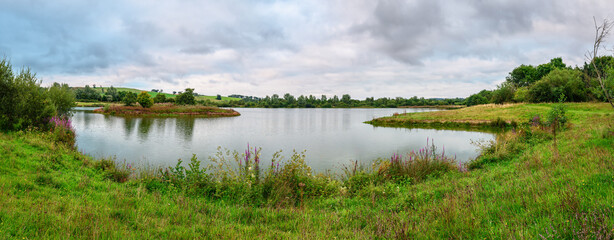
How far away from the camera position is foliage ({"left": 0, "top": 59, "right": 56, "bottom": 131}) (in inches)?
481

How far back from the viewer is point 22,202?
452cm

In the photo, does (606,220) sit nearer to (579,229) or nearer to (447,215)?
(579,229)

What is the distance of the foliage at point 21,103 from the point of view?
12.2m

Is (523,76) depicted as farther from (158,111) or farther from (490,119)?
(158,111)

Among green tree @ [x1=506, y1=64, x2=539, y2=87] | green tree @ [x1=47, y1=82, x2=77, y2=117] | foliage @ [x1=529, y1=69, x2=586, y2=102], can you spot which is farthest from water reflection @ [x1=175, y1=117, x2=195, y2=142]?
green tree @ [x1=506, y1=64, x2=539, y2=87]

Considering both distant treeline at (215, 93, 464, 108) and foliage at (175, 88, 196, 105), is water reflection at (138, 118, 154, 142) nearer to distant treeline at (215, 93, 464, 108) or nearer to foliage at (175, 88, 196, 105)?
foliage at (175, 88, 196, 105)

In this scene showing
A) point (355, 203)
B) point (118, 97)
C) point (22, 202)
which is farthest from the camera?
point (118, 97)

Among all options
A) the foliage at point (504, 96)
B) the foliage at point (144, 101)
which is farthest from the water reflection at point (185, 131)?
the foliage at point (504, 96)

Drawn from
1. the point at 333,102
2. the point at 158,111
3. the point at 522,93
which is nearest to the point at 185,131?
the point at 158,111

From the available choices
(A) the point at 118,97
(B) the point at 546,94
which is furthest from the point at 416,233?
(A) the point at 118,97

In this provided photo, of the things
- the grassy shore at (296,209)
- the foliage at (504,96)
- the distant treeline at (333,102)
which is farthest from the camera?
the distant treeline at (333,102)

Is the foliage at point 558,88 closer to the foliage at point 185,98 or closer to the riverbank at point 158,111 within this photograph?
the riverbank at point 158,111

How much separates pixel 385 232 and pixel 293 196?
3.87m

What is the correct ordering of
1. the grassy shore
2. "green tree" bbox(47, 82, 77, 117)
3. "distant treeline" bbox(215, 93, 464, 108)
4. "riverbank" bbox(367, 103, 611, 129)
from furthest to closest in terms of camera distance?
1. "distant treeline" bbox(215, 93, 464, 108)
2. "riverbank" bbox(367, 103, 611, 129)
3. "green tree" bbox(47, 82, 77, 117)
4. the grassy shore
